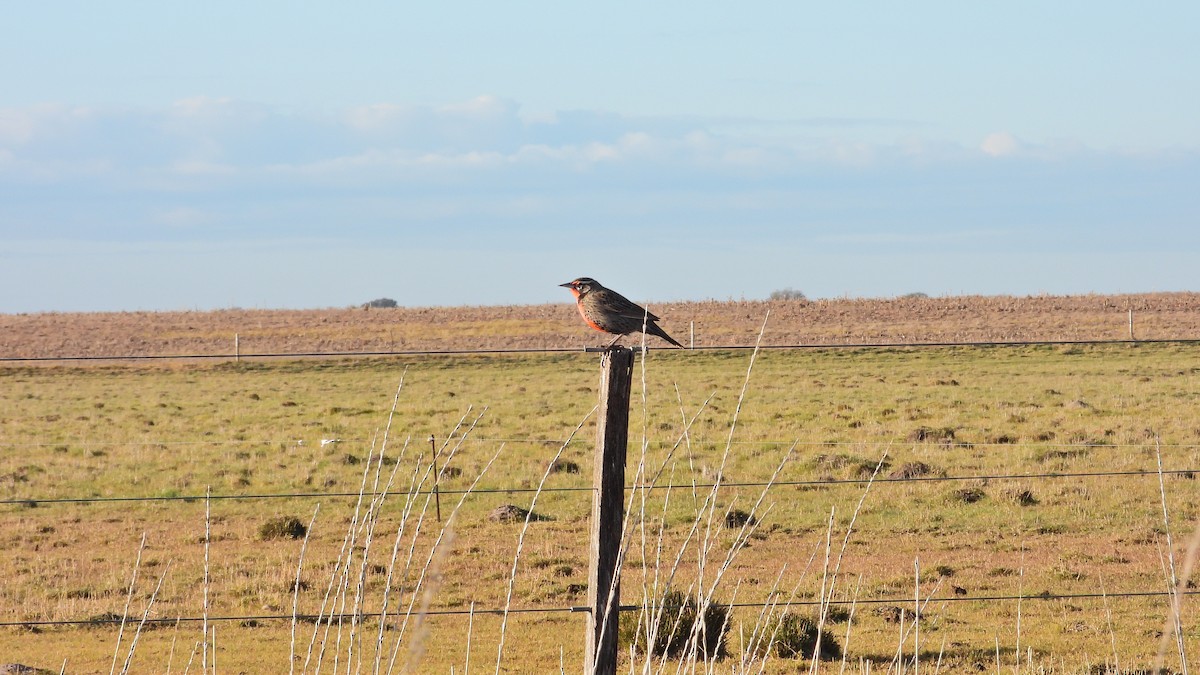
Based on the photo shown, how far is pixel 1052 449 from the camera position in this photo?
21578 mm

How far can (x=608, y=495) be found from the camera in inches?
187

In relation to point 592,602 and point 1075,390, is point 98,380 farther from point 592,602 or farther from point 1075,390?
point 592,602

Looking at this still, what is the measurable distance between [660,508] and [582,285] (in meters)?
8.80

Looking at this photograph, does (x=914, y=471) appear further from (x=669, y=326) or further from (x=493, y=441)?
(x=669, y=326)

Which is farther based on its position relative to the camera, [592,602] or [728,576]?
[728,576]

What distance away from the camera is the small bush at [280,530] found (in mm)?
16719

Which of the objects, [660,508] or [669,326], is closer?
[660,508]

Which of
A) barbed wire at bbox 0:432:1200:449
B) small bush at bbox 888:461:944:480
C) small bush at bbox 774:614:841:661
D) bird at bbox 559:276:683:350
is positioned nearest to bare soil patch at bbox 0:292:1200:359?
barbed wire at bbox 0:432:1200:449

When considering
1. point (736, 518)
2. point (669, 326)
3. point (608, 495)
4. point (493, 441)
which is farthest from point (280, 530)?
point (669, 326)

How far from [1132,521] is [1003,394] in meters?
14.9

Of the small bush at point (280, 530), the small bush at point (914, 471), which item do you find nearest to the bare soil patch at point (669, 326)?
the small bush at point (914, 471)

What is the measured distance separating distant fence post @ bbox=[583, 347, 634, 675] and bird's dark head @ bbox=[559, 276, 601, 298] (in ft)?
14.3

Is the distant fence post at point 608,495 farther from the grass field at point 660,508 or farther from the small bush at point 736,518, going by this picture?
the small bush at point 736,518

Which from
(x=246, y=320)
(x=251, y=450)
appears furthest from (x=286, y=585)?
(x=246, y=320)
